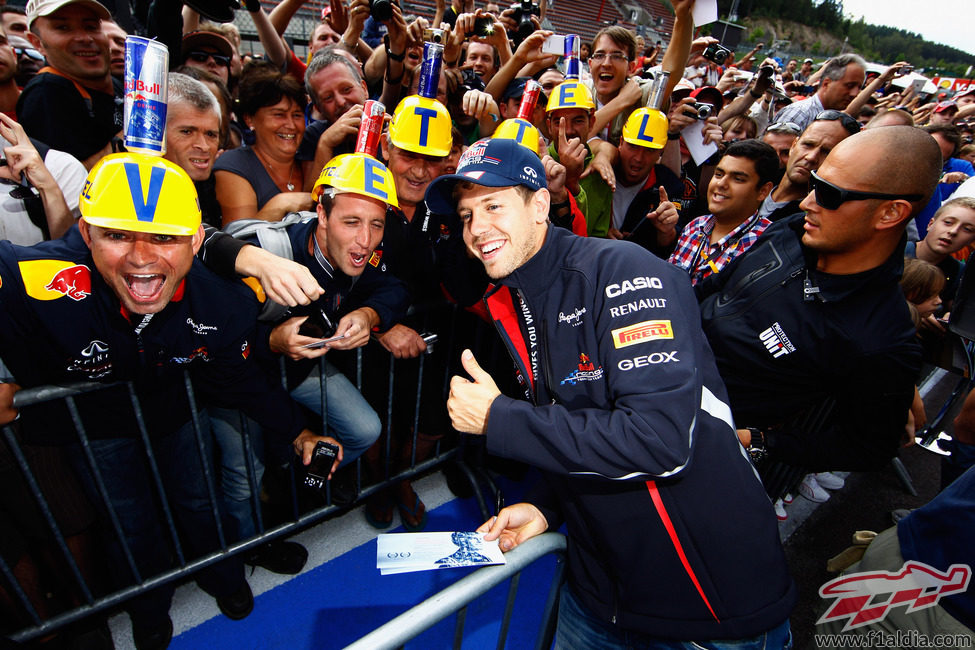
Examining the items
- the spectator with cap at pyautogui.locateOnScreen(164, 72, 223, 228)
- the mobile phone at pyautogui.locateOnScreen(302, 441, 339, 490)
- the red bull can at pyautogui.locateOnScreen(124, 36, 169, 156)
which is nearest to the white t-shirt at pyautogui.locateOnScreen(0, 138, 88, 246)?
the spectator with cap at pyautogui.locateOnScreen(164, 72, 223, 228)

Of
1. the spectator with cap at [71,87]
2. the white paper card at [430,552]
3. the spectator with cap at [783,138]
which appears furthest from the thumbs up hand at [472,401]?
the spectator with cap at [783,138]

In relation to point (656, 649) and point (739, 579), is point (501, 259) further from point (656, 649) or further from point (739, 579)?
point (656, 649)

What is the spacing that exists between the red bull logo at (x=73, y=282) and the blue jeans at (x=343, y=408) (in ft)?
3.78

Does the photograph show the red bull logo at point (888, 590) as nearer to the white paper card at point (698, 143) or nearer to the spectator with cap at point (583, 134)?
the spectator with cap at point (583, 134)

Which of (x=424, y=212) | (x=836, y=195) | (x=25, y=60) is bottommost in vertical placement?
(x=424, y=212)

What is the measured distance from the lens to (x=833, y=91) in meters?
6.43

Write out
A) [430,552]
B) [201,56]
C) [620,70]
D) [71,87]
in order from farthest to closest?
1. [620,70]
2. [201,56]
3. [71,87]
4. [430,552]

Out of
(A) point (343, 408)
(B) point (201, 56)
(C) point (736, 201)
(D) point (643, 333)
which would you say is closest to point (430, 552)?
(D) point (643, 333)

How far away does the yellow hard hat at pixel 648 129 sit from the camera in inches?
152

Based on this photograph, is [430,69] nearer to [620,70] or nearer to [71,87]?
[71,87]

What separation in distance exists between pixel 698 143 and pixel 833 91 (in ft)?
11.2

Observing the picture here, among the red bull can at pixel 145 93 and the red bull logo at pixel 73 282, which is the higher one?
the red bull can at pixel 145 93

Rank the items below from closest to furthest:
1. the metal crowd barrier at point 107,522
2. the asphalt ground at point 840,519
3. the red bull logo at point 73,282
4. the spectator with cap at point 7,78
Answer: the red bull logo at point 73,282 → the metal crowd barrier at point 107,522 → the asphalt ground at point 840,519 → the spectator with cap at point 7,78

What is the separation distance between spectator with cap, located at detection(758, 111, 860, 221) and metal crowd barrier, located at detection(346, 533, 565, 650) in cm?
308
